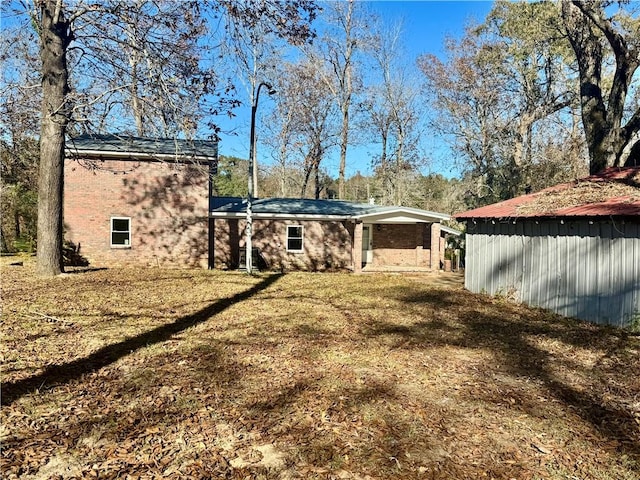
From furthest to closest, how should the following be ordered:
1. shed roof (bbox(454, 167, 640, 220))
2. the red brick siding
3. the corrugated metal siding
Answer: the red brick siding → shed roof (bbox(454, 167, 640, 220)) → the corrugated metal siding

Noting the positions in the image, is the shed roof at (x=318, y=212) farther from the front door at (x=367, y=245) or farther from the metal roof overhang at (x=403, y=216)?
the front door at (x=367, y=245)

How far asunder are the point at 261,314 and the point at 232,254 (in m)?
9.99

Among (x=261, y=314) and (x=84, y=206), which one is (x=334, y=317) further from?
(x=84, y=206)

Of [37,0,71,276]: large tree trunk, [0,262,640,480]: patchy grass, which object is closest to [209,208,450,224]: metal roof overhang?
[37,0,71,276]: large tree trunk

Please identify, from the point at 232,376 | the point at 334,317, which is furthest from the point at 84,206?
the point at 232,376

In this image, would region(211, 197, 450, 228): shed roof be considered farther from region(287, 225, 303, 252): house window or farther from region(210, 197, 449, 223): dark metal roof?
region(287, 225, 303, 252): house window

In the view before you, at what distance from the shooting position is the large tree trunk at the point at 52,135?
37.3ft

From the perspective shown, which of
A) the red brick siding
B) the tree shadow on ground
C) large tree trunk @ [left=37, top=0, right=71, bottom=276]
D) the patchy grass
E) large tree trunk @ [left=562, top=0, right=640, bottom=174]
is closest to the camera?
the patchy grass

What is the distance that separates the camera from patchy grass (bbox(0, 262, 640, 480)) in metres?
3.40

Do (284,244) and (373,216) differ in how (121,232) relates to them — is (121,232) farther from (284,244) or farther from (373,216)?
(373,216)

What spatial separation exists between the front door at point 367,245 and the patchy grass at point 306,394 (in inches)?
477

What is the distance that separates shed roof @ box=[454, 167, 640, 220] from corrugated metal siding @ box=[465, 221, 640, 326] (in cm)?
30

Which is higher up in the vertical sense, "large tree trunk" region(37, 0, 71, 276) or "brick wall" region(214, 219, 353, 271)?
"large tree trunk" region(37, 0, 71, 276)

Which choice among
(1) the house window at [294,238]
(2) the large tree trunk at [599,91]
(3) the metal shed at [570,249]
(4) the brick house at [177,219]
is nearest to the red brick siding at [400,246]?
(4) the brick house at [177,219]
